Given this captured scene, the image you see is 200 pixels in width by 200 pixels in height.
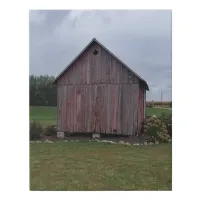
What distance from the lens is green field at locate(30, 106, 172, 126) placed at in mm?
8719

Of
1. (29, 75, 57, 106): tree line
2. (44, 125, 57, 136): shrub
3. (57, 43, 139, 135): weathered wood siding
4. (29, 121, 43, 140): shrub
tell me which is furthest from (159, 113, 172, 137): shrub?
(29, 121, 43, 140): shrub

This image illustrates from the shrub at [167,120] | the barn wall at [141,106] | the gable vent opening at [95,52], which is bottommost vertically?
the shrub at [167,120]

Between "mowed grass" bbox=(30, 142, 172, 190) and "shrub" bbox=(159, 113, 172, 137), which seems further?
"shrub" bbox=(159, 113, 172, 137)

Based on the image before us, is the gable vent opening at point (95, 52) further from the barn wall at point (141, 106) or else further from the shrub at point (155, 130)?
the shrub at point (155, 130)

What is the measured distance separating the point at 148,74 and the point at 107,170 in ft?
7.03

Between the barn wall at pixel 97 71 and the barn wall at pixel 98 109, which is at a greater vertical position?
the barn wall at pixel 97 71

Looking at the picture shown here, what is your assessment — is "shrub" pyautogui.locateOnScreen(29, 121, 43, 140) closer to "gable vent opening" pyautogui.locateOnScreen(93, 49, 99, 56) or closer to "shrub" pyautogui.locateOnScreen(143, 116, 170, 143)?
"gable vent opening" pyautogui.locateOnScreen(93, 49, 99, 56)

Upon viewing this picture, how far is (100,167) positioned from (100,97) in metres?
1.53

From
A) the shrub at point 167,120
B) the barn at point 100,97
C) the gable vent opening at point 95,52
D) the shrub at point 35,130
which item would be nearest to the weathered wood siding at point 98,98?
the barn at point 100,97

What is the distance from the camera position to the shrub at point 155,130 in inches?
341

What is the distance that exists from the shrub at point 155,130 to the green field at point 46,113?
0.52 feet

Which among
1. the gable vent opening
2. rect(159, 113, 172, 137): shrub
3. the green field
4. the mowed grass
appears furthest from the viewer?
the gable vent opening

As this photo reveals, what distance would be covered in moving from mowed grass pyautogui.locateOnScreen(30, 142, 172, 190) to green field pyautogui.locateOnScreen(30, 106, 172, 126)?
0.51m
